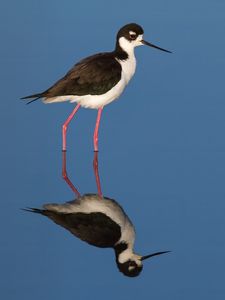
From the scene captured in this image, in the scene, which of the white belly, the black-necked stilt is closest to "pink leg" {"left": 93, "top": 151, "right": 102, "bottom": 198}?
the black-necked stilt

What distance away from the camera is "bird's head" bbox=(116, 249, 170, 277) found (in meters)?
4.23

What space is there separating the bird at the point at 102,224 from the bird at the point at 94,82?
1.05 metres

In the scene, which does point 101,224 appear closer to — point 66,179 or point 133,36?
point 66,179

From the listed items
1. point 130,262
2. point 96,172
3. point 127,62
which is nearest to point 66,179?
point 96,172

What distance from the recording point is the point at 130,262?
4.29 m

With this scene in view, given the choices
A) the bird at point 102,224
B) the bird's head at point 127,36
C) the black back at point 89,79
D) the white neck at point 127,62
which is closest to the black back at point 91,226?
the bird at point 102,224

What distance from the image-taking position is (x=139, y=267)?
4.27m

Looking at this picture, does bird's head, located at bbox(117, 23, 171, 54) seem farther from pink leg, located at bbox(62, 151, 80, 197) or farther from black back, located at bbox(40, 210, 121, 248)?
black back, located at bbox(40, 210, 121, 248)

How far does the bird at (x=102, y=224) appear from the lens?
4297mm

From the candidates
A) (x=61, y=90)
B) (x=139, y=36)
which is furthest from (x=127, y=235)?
(x=139, y=36)

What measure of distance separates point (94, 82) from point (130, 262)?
198cm

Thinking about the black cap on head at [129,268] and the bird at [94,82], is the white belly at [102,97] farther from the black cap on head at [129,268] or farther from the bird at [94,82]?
the black cap on head at [129,268]

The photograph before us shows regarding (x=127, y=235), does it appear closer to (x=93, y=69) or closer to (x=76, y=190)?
(x=76, y=190)

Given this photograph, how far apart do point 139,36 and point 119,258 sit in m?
2.53
